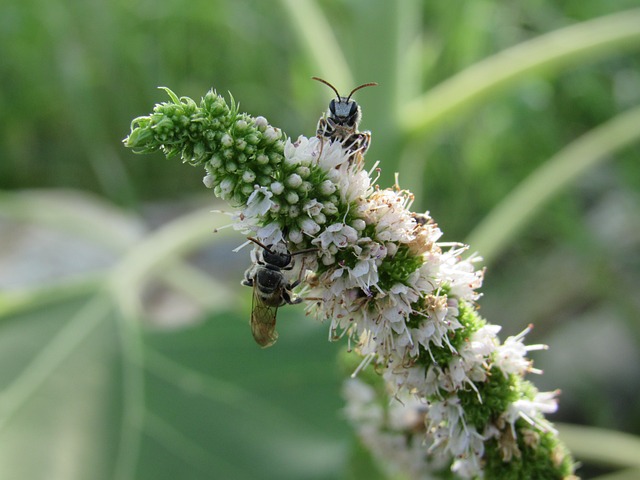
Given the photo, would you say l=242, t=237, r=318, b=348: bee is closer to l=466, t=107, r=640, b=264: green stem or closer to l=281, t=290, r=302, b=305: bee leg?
l=281, t=290, r=302, b=305: bee leg

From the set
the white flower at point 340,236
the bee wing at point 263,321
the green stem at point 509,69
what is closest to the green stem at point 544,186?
the green stem at point 509,69

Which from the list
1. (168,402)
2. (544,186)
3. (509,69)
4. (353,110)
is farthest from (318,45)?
(353,110)

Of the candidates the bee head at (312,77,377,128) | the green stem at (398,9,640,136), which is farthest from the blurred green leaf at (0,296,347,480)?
the bee head at (312,77,377,128)

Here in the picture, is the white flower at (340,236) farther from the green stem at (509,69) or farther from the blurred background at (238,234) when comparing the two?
the green stem at (509,69)

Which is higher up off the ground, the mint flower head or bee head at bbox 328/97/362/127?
bee head at bbox 328/97/362/127

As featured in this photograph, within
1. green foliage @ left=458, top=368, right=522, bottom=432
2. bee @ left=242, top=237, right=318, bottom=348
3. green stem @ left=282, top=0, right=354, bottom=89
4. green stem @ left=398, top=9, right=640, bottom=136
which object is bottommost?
green foliage @ left=458, top=368, right=522, bottom=432

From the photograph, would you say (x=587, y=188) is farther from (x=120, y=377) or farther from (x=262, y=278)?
(x=262, y=278)
